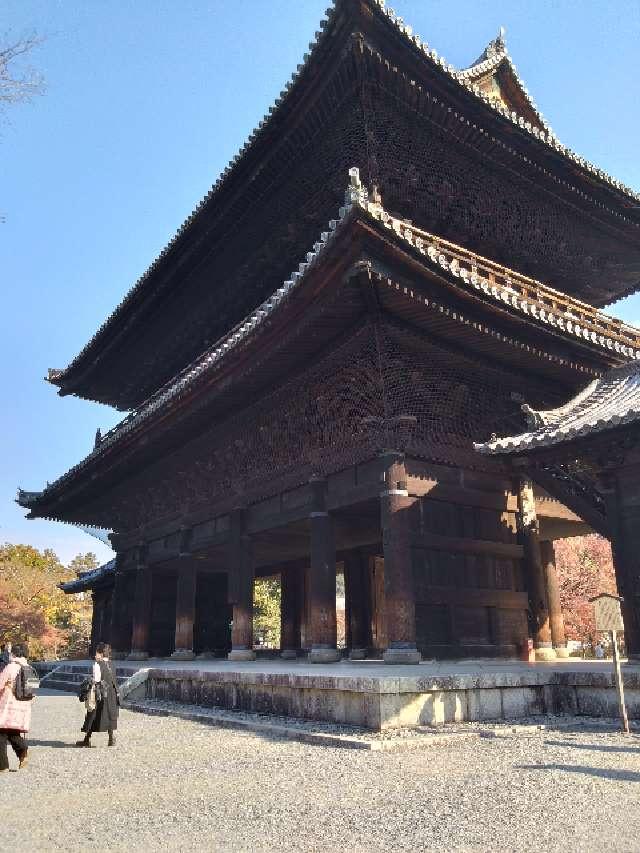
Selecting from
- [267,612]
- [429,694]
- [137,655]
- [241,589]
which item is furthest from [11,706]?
[267,612]

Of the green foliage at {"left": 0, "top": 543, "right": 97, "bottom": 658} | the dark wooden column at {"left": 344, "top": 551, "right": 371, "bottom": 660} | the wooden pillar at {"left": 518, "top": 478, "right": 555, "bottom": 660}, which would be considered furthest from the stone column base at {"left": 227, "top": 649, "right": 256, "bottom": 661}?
the green foliage at {"left": 0, "top": 543, "right": 97, "bottom": 658}

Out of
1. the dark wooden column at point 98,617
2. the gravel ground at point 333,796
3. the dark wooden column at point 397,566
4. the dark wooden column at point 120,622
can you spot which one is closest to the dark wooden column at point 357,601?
the dark wooden column at point 397,566

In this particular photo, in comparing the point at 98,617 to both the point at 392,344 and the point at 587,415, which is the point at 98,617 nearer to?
the point at 392,344

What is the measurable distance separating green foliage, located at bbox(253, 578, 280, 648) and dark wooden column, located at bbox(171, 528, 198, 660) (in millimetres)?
26196

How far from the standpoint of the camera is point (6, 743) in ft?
19.4

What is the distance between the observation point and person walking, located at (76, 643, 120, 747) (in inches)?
284

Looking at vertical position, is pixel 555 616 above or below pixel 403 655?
above

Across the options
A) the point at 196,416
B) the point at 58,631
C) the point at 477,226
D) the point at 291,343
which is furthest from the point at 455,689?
the point at 58,631

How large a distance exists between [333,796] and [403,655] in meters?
5.22

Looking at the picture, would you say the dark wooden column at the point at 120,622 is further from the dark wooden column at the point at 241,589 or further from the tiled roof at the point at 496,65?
the tiled roof at the point at 496,65

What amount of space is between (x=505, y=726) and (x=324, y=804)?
338cm

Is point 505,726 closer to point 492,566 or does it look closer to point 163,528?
point 492,566

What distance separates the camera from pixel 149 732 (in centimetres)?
775

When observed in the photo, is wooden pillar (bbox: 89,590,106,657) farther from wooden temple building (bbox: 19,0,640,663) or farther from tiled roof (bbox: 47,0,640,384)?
tiled roof (bbox: 47,0,640,384)
